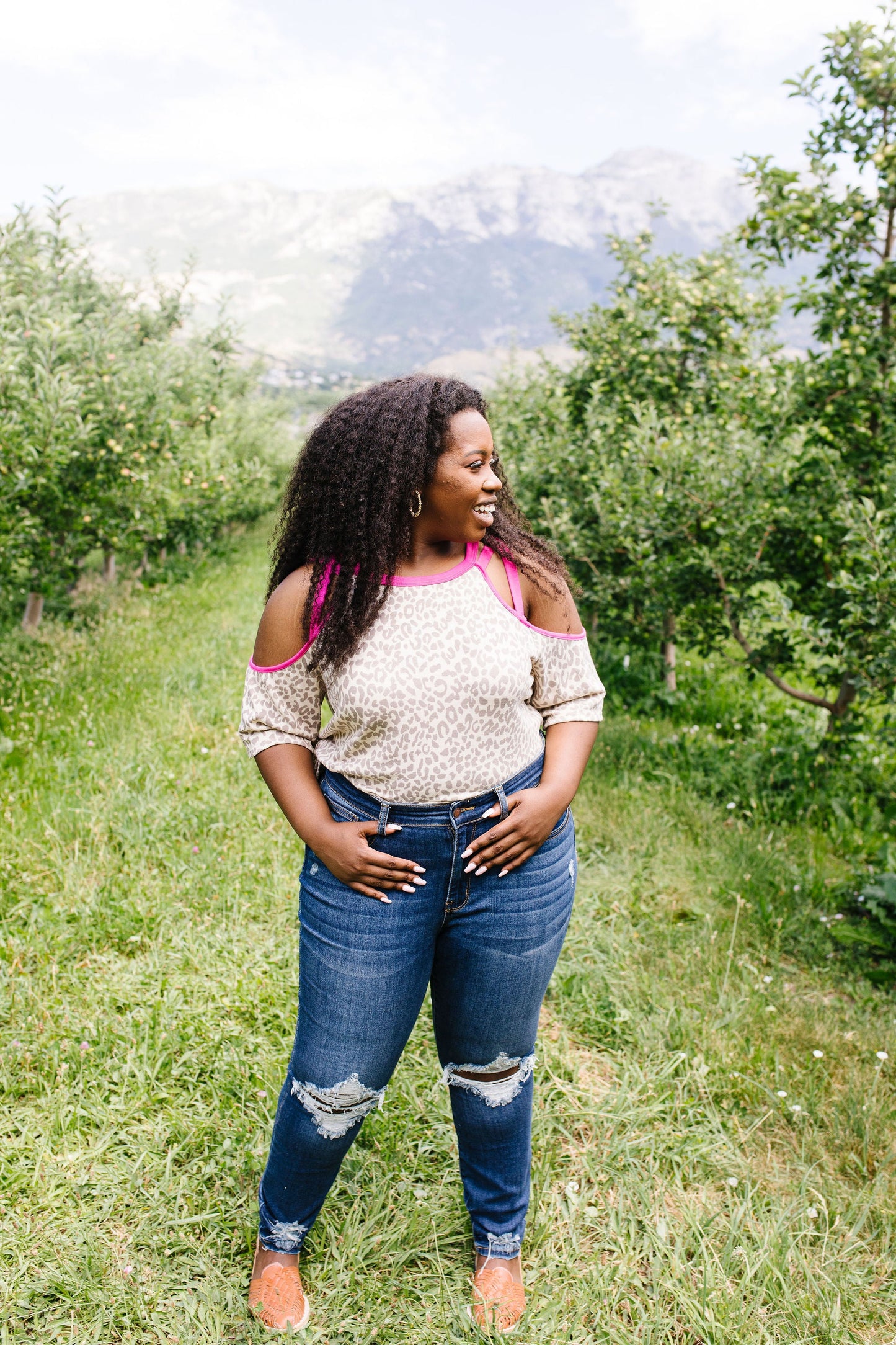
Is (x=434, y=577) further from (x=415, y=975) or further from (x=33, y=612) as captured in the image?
(x=33, y=612)

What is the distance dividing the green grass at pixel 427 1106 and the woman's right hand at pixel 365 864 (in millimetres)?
1121

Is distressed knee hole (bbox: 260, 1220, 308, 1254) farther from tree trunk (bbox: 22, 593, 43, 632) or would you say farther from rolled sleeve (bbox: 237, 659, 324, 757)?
tree trunk (bbox: 22, 593, 43, 632)

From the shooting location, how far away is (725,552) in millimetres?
4594

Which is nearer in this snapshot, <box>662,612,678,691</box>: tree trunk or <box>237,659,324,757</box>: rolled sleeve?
<box>237,659,324,757</box>: rolled sleeve

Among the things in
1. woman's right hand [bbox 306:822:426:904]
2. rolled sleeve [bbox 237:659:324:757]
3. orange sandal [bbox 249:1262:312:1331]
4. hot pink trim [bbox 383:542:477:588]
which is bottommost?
orange sandal [bbox 249:1262:312:1331]

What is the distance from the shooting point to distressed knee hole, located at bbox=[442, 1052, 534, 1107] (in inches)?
73.3

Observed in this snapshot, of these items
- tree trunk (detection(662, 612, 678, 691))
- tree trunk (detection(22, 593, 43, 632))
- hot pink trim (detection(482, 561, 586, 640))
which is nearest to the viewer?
hot pink trim (detection(482, 561, 586, 640))

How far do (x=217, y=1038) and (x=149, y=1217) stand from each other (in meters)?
0.59

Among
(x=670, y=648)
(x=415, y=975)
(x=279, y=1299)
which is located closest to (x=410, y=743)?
(x=415, y=975)

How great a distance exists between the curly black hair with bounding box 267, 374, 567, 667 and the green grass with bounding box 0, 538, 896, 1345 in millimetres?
1564

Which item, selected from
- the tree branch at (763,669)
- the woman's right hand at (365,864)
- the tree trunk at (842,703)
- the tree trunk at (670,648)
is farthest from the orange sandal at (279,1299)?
the tree trunk at (670,648)

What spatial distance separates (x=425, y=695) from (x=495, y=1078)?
0.92 meters

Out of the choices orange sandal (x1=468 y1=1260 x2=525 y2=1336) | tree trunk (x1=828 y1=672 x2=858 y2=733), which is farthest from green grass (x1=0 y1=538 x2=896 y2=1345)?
tree trunk (x1=828 y1=672 x2=858 y2=733)

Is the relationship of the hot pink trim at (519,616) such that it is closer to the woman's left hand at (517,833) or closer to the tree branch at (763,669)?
the woman's left hand at (517,833)
